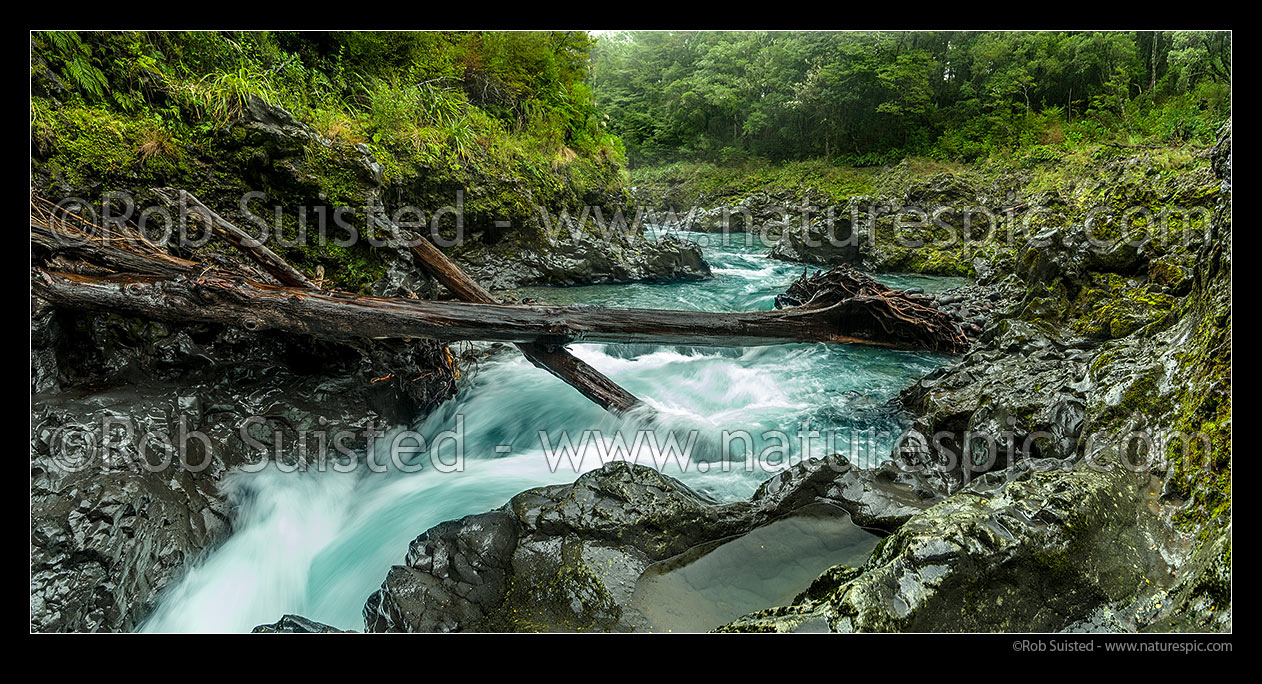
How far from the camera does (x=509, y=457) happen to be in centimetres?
462

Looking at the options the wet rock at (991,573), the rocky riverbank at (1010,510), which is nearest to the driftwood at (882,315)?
the rocky riverbank at (1010,510)

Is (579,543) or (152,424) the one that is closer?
(579,543)

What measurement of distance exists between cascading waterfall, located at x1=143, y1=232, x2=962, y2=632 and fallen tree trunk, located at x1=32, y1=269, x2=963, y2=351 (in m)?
0.93

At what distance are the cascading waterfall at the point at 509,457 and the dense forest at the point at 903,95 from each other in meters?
13.7

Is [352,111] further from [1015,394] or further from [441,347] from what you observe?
[1015,394]

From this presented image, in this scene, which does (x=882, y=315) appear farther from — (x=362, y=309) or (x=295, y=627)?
(x=295, y=627)

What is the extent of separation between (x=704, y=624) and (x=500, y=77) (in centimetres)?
1297

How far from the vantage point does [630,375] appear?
249 inches

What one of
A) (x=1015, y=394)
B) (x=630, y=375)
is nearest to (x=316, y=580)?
(x=630, y=375)

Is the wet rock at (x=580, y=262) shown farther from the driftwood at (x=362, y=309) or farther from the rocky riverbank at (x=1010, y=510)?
the rocky riverbank at (x=1010, y=510)

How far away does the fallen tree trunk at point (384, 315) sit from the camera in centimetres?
366

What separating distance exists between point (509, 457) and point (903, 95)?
2693 cm

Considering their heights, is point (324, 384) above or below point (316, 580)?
above

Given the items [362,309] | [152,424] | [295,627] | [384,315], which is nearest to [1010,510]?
[295,627]
